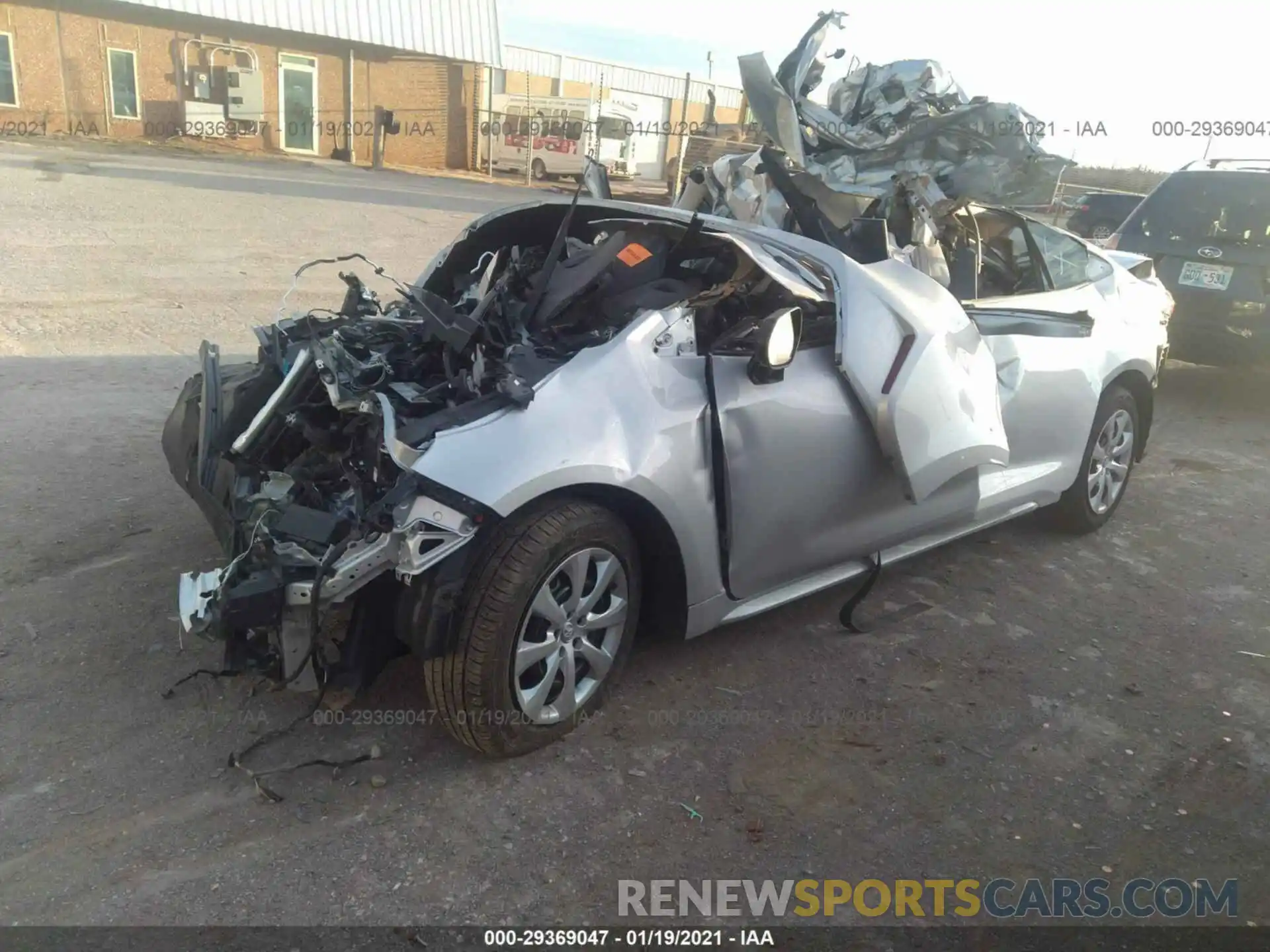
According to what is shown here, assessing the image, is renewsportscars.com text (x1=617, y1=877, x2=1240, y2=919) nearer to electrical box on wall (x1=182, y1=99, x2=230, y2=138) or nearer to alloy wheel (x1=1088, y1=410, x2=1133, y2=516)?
alloy wheel (x1=1088, y1=410, x2=1133, y2=516)

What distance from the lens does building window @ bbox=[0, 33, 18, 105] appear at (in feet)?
64.8

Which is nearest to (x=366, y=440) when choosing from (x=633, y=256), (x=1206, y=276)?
(x=633, y=256)

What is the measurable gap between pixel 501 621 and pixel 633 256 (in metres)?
1.58

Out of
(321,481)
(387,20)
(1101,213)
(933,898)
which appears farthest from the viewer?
(387,20)

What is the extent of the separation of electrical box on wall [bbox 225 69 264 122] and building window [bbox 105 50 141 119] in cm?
193

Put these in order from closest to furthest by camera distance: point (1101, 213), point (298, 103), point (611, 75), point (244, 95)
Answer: point (1101, 213), point (244, 95), point (298, 103), point (611, 75)

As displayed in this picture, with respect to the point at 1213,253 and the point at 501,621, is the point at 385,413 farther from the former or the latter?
the point at 1213,253

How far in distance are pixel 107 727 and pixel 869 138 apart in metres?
4.29

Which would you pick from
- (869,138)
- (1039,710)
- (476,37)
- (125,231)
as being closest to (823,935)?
(1039,710)

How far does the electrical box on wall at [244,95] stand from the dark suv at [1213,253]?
68.5 feet

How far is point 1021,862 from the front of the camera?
8.76ft

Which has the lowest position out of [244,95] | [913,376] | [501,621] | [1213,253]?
[501,621]

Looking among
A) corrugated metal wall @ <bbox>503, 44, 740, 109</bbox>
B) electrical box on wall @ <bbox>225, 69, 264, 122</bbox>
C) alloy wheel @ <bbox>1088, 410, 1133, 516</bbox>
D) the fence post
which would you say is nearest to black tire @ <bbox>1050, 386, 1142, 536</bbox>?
alloy wheel @ <bbox>1088, 410, 1133, 516</bbox>

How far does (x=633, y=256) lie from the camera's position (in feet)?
11.7
